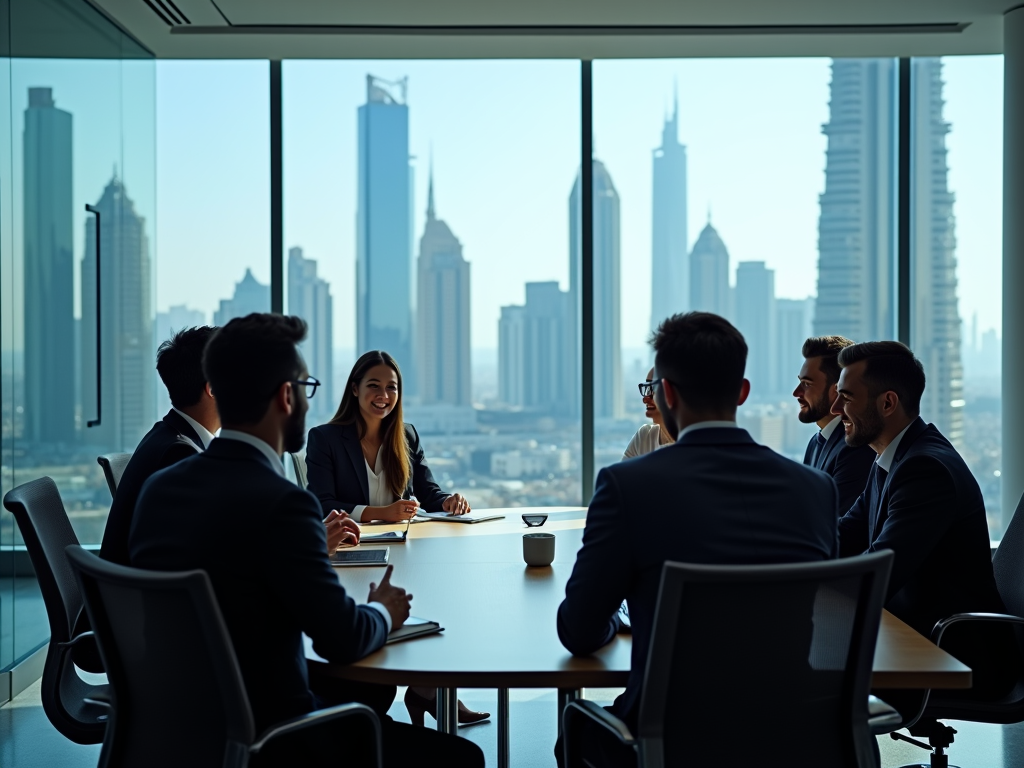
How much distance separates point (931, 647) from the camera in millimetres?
2229

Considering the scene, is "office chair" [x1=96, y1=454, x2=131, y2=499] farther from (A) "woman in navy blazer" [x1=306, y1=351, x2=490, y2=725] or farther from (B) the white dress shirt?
(B) the white dress shirt

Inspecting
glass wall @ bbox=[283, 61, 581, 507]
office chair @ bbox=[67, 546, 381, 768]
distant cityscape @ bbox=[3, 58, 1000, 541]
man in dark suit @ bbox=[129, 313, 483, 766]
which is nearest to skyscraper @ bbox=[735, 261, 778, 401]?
distant cityscape @ bbox=[3, 58, 1000, 541]

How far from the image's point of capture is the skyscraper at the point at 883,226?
6242mm

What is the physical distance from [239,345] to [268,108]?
4.49m

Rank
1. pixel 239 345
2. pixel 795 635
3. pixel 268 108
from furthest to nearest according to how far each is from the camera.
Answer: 1. pixel 268 108
2. pixel 239 345
3. pixel 795 635

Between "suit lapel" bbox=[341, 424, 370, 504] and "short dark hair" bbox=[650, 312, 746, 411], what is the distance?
2.35m

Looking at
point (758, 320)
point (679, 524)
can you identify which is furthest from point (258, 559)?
point (758, 320)

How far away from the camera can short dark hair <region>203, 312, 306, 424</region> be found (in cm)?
209

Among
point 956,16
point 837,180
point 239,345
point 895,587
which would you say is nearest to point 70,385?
point 239,345

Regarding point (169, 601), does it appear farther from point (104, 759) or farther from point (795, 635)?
point (795, 635)

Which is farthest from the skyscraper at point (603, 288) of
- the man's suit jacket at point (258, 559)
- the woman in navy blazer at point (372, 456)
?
the man's suit jacket at point (258, 559)

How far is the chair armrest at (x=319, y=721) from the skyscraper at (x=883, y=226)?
16.3 feet

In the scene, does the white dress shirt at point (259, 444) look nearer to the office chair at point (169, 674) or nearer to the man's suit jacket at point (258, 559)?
the man's suit jacket at point (258, 559)

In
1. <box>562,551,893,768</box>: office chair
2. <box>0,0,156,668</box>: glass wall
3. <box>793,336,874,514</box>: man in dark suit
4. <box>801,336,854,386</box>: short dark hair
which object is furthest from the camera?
<box>0,0,156,668</box>: glass wall
